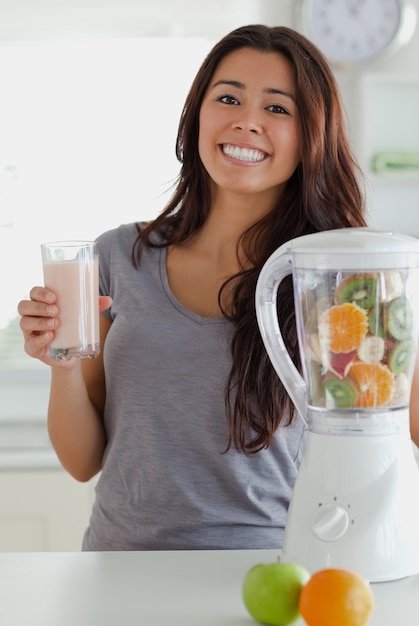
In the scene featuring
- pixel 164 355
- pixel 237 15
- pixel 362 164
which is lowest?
pixel 164 355

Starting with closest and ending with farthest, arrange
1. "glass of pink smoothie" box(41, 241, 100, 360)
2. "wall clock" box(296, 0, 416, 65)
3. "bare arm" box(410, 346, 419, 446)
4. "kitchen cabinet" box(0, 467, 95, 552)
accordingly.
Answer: "glass of pink smoothie" box(41, 241, 100, 360)
"bare arm" box(410, 346, 419, 446)
"kitchen cabinet" box(0, 467, 95, 552)
"wall clock" box(296, 0, 416, 65)

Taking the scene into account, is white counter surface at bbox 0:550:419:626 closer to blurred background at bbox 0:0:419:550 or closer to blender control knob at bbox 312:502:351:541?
blender control knob at bbox 312:502:351:541

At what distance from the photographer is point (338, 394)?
3.54 feet

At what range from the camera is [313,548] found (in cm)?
105

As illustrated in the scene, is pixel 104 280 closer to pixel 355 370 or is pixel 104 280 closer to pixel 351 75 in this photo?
pixel 355 370

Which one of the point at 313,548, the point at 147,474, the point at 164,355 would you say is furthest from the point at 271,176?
the point at 313,548

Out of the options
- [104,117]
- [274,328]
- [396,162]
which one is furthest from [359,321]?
[104,117]

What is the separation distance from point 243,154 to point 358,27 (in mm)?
1456

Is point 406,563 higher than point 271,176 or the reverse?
the reverse

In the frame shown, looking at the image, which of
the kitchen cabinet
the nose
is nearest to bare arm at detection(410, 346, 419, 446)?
the nose

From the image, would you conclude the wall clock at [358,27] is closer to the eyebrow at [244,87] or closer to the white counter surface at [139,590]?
the eyebrow at [244,87]

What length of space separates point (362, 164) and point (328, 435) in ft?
5.89

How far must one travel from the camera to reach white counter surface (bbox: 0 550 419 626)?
974 mm

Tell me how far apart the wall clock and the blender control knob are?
6.38 feet
